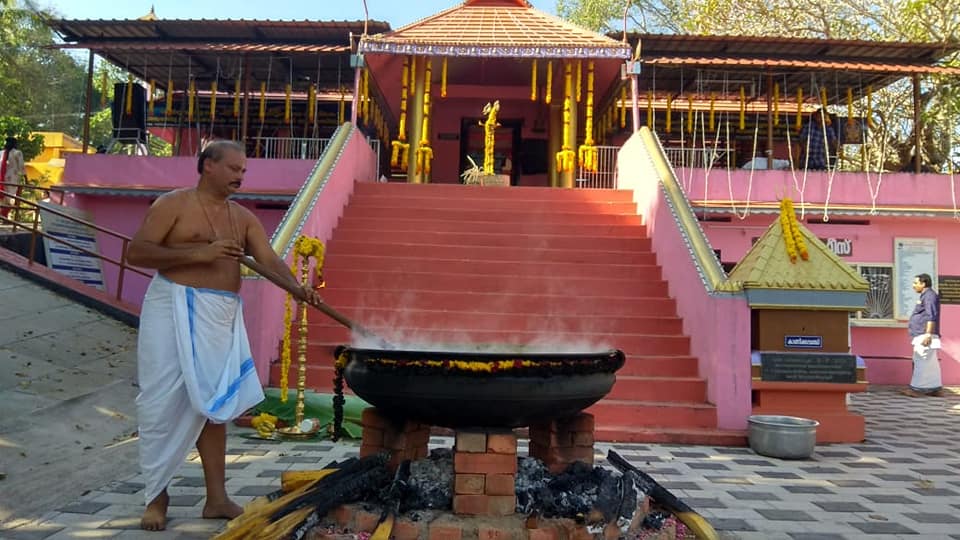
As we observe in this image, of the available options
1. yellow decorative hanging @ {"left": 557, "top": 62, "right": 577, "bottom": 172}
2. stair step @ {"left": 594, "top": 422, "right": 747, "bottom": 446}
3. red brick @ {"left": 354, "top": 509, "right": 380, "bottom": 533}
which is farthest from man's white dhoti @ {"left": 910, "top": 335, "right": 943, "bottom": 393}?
red brick @ {"left": 354, "top": 509, "right": 380, "bottom": 533}

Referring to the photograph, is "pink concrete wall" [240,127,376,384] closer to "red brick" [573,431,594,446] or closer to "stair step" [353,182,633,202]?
"stair step" [353,182,633,202]

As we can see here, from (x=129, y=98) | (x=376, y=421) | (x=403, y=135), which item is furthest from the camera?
(x=129, y=98)

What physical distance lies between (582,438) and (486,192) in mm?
6649

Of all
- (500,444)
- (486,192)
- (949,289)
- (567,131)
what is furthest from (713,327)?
(949,289)

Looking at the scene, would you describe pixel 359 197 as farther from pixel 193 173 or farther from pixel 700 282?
pixel 700 282

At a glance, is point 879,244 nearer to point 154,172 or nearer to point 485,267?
point 485,267

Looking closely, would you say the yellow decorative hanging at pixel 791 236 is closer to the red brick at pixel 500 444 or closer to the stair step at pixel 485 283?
the stair step at pixel 485 283

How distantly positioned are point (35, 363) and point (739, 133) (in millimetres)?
15594

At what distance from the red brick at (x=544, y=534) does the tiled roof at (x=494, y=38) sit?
31.1 ft

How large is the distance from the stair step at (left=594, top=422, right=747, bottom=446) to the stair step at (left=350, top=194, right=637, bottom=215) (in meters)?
4.18

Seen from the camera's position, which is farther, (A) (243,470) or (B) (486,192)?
(B) (486,192)

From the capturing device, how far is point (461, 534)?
8.93ft

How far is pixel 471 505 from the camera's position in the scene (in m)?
2.87

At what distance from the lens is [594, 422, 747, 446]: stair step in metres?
5.45
